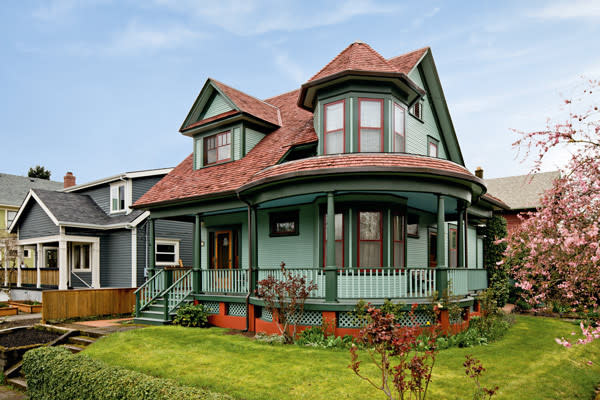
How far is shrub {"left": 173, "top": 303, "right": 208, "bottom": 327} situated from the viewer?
1371 centimetres

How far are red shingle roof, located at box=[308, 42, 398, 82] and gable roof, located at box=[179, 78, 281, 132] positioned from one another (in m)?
3.48

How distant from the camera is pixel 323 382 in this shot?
7555 mm

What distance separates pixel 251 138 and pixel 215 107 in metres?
2.10

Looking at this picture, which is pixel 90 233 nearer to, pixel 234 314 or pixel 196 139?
pixel 196 139

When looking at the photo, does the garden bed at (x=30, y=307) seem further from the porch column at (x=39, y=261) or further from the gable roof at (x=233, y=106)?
the gable roof at (x=233, y=106)

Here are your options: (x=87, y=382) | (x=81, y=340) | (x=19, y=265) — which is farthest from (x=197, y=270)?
(x=19, y=265)

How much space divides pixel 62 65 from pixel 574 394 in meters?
26.6

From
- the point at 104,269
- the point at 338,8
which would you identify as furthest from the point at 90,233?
the point at 338,8

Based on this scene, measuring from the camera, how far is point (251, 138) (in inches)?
651

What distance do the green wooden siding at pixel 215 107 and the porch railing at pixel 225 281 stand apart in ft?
20.7

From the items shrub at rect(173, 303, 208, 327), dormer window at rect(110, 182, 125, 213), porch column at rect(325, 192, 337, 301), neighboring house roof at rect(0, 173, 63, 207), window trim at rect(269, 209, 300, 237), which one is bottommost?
shrub at rect(173, 303, 208, 327)

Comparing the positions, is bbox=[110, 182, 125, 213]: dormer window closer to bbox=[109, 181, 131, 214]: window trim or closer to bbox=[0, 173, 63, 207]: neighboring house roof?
bbox=[109, 181, 131, 214]: window trim

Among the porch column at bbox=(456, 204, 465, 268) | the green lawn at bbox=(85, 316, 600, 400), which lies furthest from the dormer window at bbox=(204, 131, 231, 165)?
the porch column at bbox=(456, 204, 465, 268)

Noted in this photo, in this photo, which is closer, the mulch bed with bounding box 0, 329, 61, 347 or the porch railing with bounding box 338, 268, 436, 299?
the porch railing with bounding box 338, 268, 436, 299
